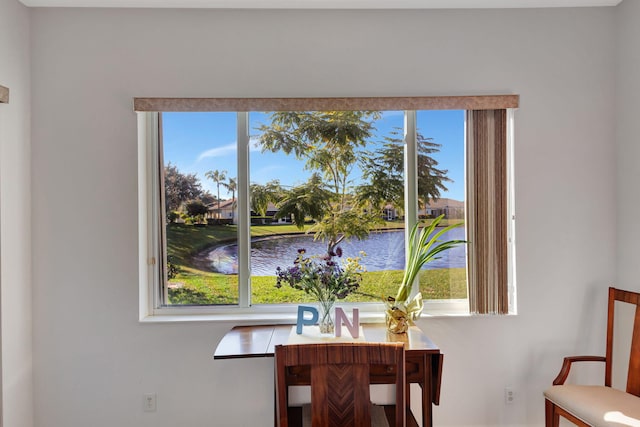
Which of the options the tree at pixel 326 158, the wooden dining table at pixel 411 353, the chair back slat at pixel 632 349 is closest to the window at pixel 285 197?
the tree at pixel 326 158

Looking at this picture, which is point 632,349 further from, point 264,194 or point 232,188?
point 232,188

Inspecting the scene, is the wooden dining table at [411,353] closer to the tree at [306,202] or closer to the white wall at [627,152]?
the tree at [306,202]

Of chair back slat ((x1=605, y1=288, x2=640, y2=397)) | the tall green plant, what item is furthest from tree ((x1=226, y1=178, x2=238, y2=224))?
chair back slat ((x1=605, y1=288, x2=640, y2=397))

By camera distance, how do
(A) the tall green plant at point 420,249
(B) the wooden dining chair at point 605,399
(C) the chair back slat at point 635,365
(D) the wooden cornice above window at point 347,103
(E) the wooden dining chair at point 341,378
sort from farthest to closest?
→ 1. (D) the wooden cornice above window at point 347,103
2. (A) the tall green plant at point 420,249
3. (C) the chair back slat at point 635,365
4. (B) the wooden dining chair at point 605,399
5. (E) the wooden dining chair at point 341,378

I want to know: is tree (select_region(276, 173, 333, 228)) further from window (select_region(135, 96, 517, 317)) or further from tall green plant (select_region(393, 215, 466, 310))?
tall green plant (select_region(393, 215, 466, 310))

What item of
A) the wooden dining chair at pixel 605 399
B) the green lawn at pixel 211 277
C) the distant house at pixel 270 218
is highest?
the distant house at pixel 270 218

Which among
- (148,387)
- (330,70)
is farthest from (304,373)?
(330,70)

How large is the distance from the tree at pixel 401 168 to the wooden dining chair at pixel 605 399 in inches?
41.8

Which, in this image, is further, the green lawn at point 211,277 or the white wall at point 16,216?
the green lawn at point 211,277

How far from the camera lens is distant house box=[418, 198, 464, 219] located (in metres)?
2.53

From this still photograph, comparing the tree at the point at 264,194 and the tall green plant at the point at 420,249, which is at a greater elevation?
the tree at the point at 264,194

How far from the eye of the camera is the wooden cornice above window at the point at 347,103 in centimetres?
236

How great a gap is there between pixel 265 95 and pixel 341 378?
5.20 feet

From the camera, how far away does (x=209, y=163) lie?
254cm
